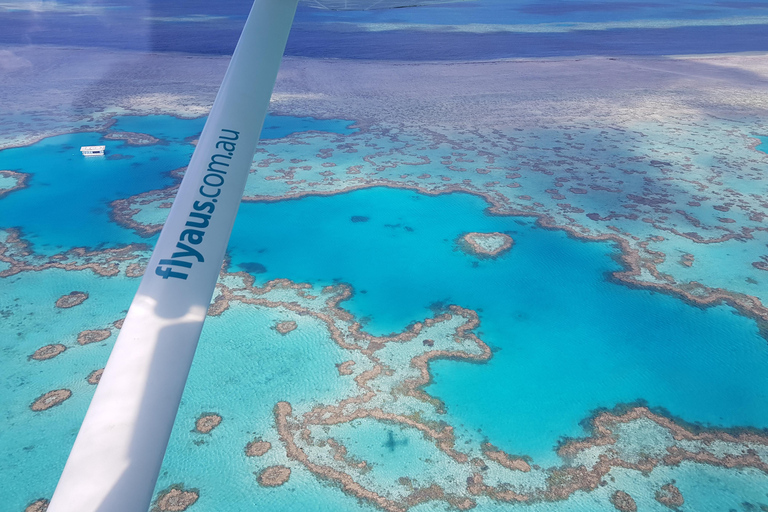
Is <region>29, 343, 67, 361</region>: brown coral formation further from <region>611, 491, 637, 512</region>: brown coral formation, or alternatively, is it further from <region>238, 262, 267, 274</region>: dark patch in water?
<region>611, 491, 637, 512</region>: brown coral formation

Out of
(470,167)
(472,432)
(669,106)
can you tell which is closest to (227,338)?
(472,432)

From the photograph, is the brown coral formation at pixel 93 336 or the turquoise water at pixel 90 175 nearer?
the brown coral formation at pixel 93 336

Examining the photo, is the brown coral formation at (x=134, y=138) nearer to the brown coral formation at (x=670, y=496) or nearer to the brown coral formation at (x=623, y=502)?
the brown coral formation at (x=623, y=502)

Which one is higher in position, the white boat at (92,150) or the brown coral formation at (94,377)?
the white boat at (92,150)

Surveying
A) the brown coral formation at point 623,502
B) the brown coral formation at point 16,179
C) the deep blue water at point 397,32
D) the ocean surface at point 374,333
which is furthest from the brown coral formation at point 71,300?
the deep blue water at point 397,32

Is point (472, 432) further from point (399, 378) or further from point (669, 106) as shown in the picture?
point (669, 106)

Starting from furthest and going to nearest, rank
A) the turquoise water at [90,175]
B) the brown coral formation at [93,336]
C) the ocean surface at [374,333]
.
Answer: the turquoise water at [90,175]
the brown coral formation at [93,336]
the ocean surface at [374,333]

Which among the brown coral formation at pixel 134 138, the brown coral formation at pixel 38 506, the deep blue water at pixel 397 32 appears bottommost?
the brown coral formation at pixel 38 506
